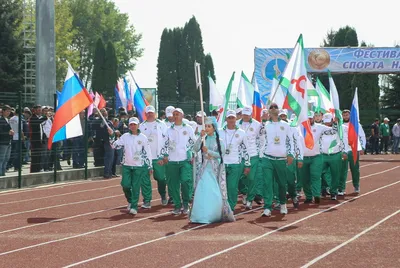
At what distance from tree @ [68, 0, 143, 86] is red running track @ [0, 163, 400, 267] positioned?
77.1 m

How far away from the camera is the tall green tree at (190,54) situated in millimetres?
92688

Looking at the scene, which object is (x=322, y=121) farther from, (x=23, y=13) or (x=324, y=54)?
(x=23, y=13)

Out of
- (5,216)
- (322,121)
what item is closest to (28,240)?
(5,216)

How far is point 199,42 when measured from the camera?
3748 inches

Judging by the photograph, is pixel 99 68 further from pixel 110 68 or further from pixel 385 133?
pixel 385 133

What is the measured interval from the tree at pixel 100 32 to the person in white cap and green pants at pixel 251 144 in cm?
7654

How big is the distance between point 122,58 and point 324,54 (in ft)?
182

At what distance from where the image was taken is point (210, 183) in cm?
1521

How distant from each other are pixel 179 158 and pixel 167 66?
77515 millimetres

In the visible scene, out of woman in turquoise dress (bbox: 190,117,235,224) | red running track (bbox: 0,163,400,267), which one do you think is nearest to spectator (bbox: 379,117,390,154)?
red running track (bbox: 0,163,400,267)

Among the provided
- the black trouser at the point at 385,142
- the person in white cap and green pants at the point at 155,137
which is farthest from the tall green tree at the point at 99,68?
the person in white cap and green pants at the point at 155,137

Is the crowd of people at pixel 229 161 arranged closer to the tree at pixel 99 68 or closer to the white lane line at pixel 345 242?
the white lane line at pixel 345 242

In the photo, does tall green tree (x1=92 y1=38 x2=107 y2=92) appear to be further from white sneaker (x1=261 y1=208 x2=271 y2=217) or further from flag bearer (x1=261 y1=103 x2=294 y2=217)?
white sneaker (x1=261 y1=208 x2=271 y2=217)

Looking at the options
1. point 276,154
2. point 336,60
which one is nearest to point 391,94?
point 336,60
